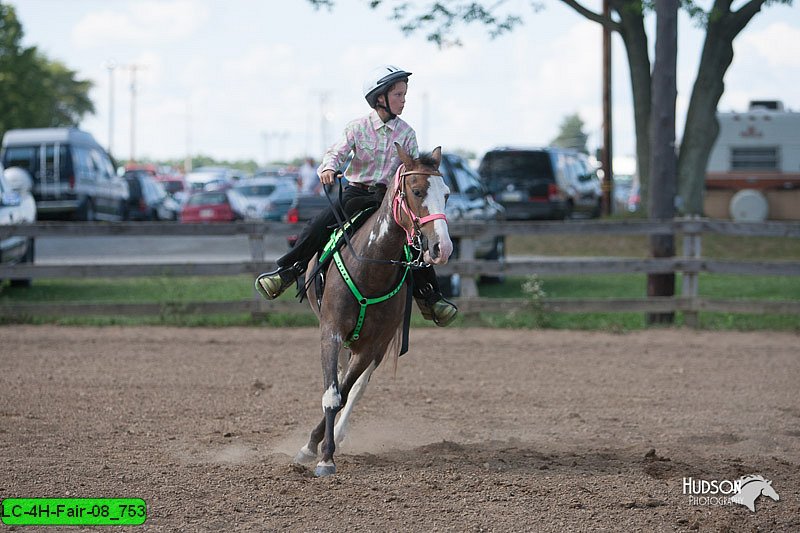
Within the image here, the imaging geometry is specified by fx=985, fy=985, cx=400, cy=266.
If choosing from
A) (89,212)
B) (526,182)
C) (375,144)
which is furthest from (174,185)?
(375,144)

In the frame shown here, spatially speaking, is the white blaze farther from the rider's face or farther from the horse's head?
the rider's face

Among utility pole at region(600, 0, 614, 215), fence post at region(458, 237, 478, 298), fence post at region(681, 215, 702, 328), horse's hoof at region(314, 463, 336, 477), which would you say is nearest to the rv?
utility pole at region(600, 0, 614, 215)

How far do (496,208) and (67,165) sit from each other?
13.3 meters

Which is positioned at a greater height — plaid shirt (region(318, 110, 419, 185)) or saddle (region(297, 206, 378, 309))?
plaid shirt (region(318, 110, 419, 185))

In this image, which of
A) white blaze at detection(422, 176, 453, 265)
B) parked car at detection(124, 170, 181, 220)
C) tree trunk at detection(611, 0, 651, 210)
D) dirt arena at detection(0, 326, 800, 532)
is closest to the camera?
dirt arena at detection(0, 326, 800, 532)

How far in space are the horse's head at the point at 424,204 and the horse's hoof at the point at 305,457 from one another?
5.41 ft

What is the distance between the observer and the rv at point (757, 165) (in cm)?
2798

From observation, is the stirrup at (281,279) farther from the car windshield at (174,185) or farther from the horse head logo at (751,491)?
the car windshield at (174,185)

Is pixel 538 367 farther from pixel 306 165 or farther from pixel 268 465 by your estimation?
pixel 306 165

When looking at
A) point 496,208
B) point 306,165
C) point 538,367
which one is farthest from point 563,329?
point 306,165

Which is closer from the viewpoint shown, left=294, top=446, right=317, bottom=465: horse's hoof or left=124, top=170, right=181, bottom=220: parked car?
left=294, top=446, right=317, bottom=465: horse's hoof

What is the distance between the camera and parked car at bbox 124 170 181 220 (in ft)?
107

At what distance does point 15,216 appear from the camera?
15344 mm

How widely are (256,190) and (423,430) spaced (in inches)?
1166
